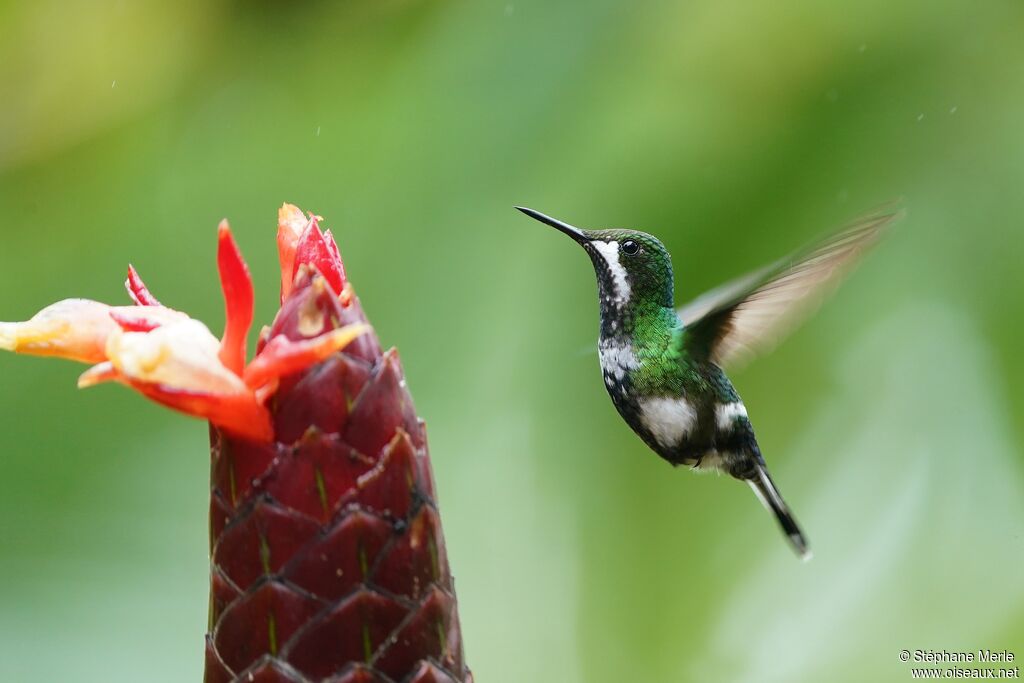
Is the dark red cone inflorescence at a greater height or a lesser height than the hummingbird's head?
lesser

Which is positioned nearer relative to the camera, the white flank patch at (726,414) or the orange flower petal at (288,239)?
the orange flower petal at (288,239)

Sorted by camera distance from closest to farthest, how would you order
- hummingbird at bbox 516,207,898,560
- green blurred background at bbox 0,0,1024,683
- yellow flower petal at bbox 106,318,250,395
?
yellow flower petal at bbox 106,318,250,395 → hummingbird at bbox 516,207,898,560 → green blurred background at bbox 0,0,1024,683

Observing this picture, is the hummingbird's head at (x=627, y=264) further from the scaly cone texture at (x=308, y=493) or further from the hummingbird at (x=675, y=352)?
the scaly cone texture at (x=308, y=493)

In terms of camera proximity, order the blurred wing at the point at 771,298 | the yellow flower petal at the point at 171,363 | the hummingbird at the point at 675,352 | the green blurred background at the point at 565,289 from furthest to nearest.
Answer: the green blurred background at the point at 565,289 → the hummingbird at the point at 675,352 → the blurred wing at the point at 771,298 → the yellow flower petal at the point at 171,363

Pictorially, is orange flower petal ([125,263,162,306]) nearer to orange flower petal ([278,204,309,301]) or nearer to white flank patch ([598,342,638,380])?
orange flower petal ([278,204,309,301])

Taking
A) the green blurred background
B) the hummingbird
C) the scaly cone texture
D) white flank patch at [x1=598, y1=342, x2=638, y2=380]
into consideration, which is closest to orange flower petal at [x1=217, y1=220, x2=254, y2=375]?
the scaly cone texture

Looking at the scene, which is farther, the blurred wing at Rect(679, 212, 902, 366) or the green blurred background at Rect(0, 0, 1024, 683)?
the green blurred background at Rect(0, 0, 1024, 683)

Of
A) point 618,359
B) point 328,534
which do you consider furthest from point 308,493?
point 618,359

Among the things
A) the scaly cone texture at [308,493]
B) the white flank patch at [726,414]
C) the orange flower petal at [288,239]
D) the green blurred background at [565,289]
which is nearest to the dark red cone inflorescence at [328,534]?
the scaly cone texture at [308,493]
